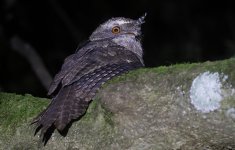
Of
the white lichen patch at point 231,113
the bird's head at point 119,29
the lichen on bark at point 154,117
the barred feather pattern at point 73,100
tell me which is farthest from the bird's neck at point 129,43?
the white lichen patch at point 231,113

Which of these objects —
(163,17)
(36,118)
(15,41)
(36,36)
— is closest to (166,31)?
(163,17)

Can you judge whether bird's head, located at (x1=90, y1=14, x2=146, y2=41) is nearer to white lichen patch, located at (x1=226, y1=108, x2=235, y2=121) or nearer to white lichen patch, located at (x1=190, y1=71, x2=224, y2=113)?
white lichen patch, located at (x1=190, y1=71, x2=224, y2=113)

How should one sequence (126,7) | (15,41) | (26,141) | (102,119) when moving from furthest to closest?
(126,7), (15,41), (26,141), (102,119)

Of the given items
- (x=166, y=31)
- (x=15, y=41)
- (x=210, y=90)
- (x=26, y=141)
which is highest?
(x=15, y=41)

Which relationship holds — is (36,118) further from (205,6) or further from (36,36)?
(205,6)

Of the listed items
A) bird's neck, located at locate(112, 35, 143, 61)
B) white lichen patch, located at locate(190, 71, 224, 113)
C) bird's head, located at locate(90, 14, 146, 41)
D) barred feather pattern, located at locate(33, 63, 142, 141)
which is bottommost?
white lichen patch, located at locate(190, 71, 224, 113)

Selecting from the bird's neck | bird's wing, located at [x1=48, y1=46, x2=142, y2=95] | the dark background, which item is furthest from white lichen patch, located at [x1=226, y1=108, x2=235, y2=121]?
the dark background
